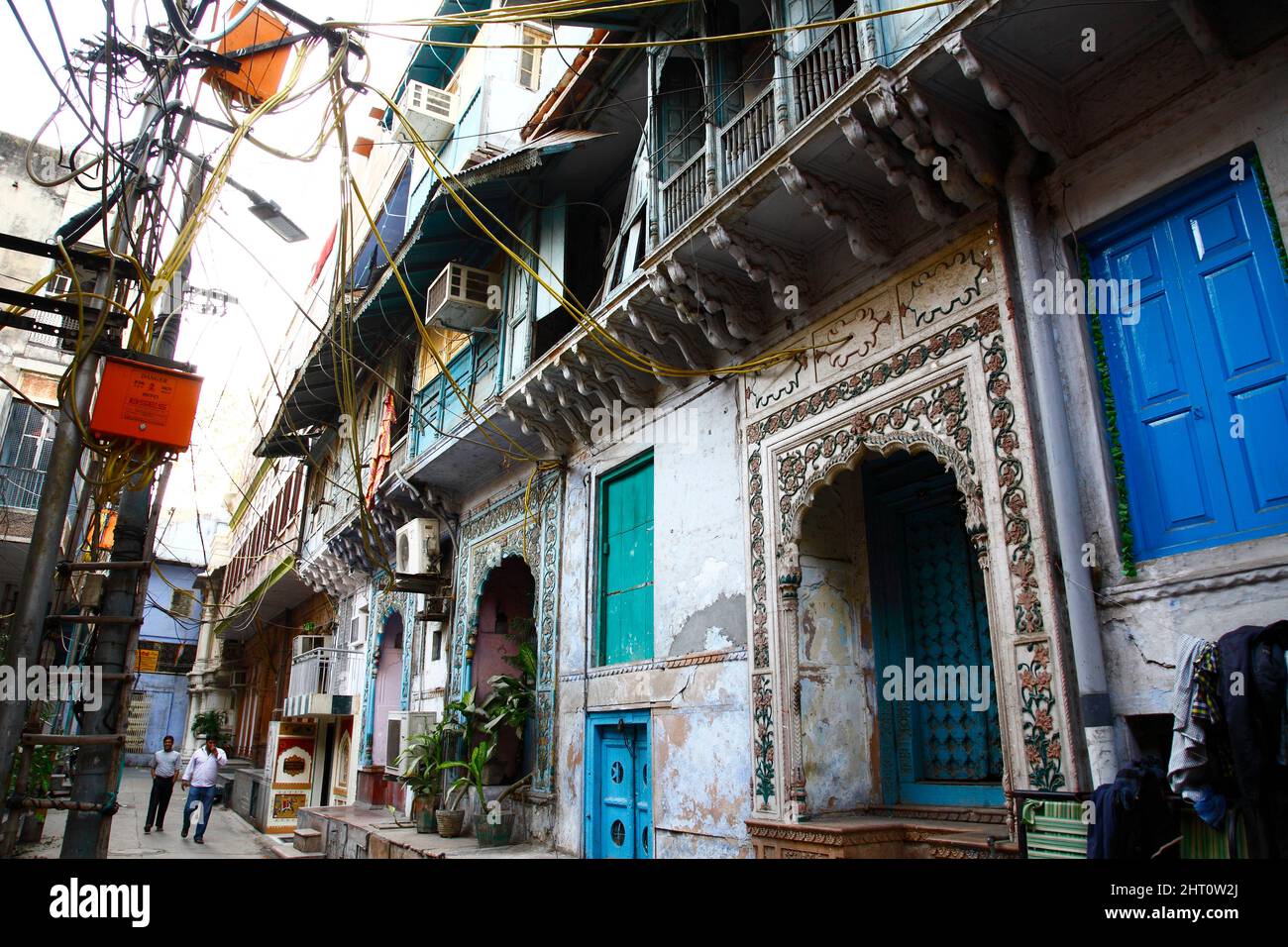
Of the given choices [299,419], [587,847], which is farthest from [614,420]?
[299,419]

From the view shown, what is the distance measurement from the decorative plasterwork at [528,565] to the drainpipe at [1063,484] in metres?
6.47

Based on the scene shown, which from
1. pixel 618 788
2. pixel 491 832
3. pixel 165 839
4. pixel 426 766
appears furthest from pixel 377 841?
pixel 165 839

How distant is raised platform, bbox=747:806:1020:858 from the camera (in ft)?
17.0

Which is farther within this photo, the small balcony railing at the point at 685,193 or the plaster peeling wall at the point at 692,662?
the small balcony railing at the point at 685,193

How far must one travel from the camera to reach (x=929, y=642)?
6.80 meters

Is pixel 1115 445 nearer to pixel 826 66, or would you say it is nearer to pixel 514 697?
pixel 826 66

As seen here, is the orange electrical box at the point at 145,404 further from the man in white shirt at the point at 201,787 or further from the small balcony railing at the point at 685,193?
the man in white shirt at the point at 201,787

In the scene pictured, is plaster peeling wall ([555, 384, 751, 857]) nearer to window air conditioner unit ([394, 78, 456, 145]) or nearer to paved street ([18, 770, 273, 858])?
paved street ([18, 770, 273, 858])

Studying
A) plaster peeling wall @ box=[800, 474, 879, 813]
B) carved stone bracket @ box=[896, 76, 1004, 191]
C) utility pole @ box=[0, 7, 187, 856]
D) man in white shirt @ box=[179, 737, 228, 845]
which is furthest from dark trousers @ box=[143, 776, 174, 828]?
carved stone bracket @ box=[896, 76, 1004, 191]

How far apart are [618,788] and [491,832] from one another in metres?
2.11

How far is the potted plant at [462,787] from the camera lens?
988 centimetres

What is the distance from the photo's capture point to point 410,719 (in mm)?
12188

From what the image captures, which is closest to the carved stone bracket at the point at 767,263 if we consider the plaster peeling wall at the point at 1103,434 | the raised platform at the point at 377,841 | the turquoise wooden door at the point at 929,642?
the turquoise wooden door at the point at 929,642

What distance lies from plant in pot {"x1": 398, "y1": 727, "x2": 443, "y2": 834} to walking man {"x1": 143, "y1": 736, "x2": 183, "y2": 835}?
6066 millimetres
